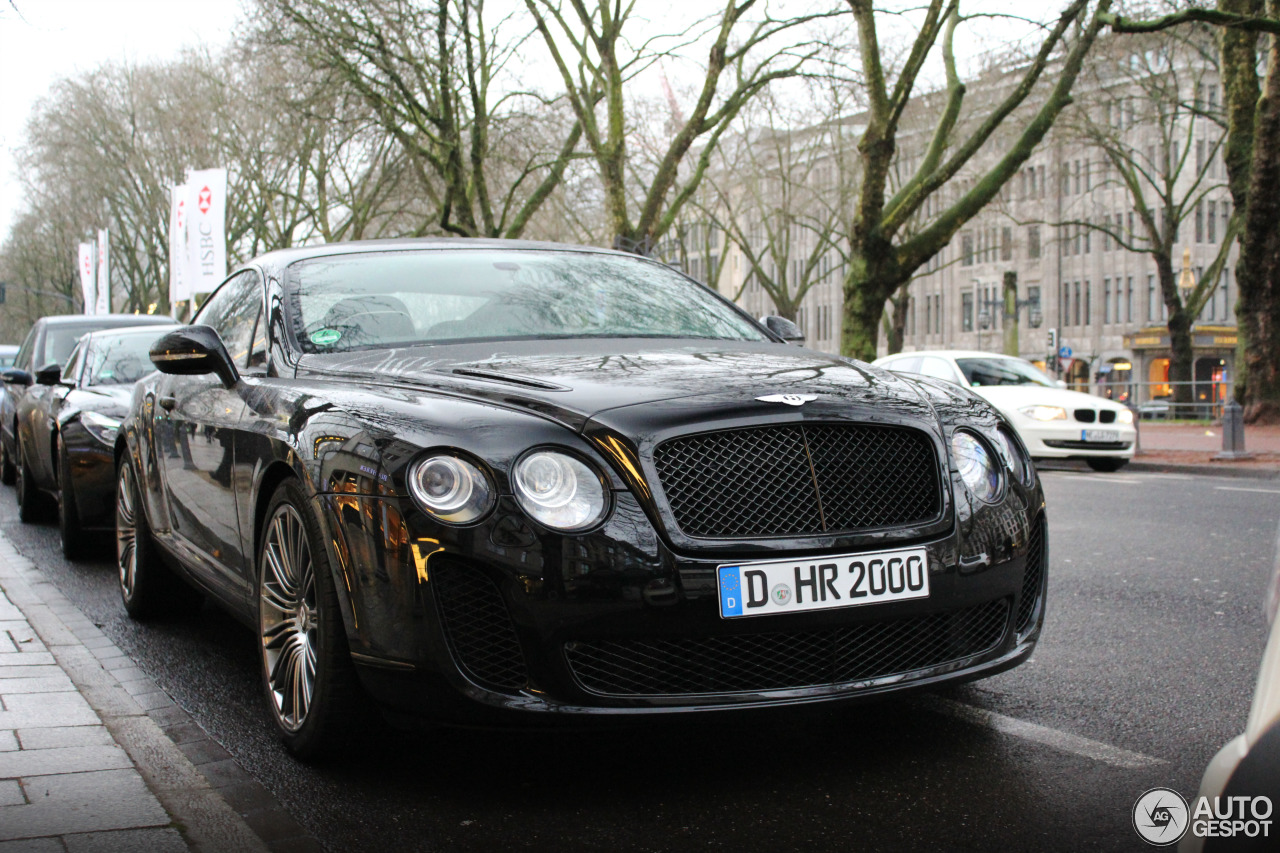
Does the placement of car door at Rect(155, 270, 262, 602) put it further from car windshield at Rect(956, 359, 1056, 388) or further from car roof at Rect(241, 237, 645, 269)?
car windshield at Rect(956, 359, 1056, 388)

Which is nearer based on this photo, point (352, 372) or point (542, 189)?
point (352, 372)

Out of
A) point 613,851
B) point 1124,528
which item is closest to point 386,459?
point 613,851

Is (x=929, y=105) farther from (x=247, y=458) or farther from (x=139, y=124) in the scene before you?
(x=247, y=458)

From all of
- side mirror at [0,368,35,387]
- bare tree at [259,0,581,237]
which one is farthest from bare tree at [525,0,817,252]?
side mirror at [0,368,35,387]

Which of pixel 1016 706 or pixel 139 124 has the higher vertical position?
pixel 139 124

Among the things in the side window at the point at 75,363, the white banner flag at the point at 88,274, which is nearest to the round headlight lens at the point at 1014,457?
the side window at the point at 75,363

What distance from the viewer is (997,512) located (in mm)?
3525

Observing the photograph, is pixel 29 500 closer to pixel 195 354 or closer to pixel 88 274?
pixel 195 354

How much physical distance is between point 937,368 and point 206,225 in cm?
1857

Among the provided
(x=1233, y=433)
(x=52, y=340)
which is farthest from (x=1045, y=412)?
(x=52, y=340)

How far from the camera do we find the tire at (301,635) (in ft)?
11.3

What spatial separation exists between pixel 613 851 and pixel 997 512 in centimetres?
137

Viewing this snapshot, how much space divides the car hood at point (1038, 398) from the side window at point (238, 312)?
12.1 metres

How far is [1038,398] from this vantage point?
54.7 feet
